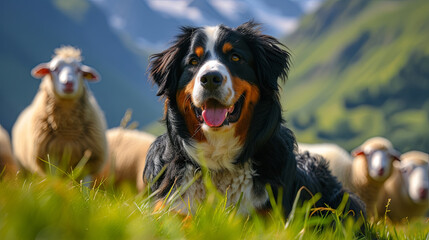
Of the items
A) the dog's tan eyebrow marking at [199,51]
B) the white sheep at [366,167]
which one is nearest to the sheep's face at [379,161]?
the white sheep at [366,167]

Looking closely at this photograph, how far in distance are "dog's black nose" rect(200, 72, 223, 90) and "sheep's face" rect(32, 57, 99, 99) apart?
4400 mm

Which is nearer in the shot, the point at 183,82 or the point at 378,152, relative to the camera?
the point at 183,82

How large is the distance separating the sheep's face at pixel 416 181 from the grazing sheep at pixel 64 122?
7471 millimetres

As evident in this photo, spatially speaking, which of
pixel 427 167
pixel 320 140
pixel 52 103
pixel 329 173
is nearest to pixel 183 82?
pixel 329 173

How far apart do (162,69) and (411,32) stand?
659 feet

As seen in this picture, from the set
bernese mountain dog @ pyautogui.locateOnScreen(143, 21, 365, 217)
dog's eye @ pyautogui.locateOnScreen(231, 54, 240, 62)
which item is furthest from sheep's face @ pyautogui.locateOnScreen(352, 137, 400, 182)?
dog's eye @ pyautogui.locateOnScreen(231, 54, 240, 62)

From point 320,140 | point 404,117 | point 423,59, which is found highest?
point 423,59

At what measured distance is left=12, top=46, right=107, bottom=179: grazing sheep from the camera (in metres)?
7.19

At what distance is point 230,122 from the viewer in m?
3.80

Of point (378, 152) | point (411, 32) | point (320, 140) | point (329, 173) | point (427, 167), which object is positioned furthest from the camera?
point (411, 32)

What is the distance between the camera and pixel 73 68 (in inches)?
307

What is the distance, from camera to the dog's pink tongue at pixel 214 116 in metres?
3.71

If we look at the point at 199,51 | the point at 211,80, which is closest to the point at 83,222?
the point at 211,80

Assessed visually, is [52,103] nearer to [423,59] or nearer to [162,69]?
[162,69]
